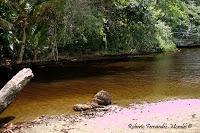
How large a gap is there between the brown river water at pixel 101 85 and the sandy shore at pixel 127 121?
1.00 meters

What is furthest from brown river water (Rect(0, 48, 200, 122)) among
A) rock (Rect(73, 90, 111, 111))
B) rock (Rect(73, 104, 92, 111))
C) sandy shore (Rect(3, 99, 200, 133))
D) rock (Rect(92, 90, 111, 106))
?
sandy shore (Rect(3, 99, 200, 133))

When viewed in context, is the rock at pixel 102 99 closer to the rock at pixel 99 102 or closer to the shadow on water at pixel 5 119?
the rock at pixel 99 102

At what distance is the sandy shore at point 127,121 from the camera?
9.94m

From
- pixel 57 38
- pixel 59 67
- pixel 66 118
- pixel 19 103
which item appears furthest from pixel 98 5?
pixel 66 118

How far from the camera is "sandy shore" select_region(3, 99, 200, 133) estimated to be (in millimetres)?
9938

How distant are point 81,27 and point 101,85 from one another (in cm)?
963

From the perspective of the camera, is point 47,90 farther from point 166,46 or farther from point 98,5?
point 166,46

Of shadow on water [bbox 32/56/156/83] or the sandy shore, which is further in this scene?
shadow on water [bbox 32/56/156/83]

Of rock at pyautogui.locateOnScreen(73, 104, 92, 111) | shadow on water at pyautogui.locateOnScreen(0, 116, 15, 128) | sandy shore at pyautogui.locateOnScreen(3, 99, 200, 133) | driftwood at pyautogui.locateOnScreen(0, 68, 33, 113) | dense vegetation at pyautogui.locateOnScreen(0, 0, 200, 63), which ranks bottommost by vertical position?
shadow on water at pyautogui.locateOnScreen(0, 116, 15, 128)

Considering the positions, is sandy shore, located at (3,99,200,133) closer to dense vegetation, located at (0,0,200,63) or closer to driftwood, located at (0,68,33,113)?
driftwood, located at (0,68,33,113)

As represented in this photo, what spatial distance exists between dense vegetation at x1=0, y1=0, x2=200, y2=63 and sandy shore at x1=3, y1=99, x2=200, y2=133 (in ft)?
36.5

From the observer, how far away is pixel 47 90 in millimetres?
16469

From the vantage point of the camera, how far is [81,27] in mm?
→ 25969

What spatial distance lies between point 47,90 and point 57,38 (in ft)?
35.3
